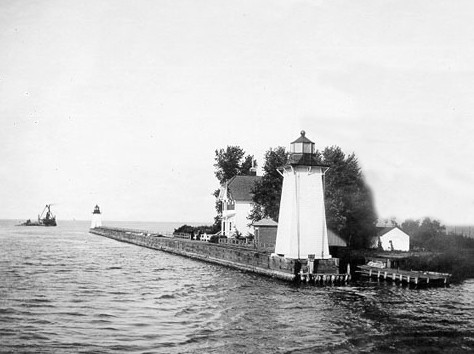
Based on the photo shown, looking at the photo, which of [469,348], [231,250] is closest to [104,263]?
[231,250]

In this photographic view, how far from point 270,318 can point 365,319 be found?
4613 millimetres

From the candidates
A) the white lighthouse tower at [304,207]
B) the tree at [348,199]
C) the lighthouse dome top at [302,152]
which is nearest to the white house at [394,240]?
the tree at [348,199]

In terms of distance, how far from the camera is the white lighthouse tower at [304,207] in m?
39.9

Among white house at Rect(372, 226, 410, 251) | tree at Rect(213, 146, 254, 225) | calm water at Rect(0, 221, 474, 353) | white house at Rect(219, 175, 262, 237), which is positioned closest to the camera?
calm water at Rect(0, 221, 474, 353)

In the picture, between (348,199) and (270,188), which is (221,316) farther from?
(270,188)

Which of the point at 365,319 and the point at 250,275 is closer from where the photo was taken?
the point at 365,319

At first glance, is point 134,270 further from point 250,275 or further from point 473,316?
point 473,316

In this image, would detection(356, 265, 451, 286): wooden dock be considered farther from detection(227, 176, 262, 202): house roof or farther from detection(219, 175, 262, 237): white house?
detection(227, 176, 262, 202): house roof

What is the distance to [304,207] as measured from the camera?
4006 cm

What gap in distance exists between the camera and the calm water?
2139 cm

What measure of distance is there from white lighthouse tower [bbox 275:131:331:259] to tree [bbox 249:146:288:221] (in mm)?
20810

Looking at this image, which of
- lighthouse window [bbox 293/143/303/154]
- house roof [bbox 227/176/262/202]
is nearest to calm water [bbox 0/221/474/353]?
lighthouse window [bbox 293/143/303/154]

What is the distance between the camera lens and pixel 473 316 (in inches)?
1100

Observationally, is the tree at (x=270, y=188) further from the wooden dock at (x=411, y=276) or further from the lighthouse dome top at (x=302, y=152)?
the lighthouse dome top at (x=302, y=152)
